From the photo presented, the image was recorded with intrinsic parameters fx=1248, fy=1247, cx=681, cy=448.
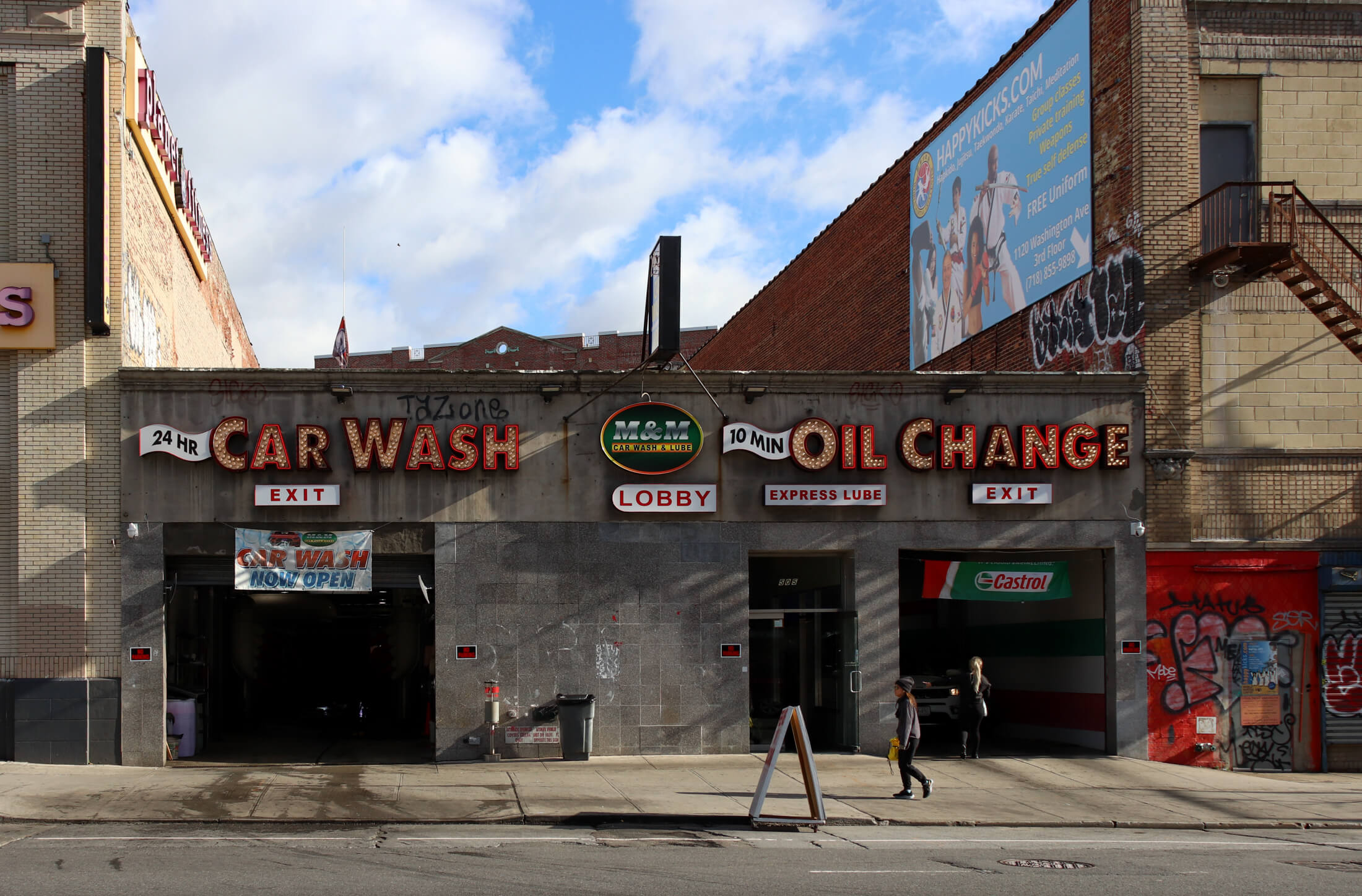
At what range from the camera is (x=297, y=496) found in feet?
60.5

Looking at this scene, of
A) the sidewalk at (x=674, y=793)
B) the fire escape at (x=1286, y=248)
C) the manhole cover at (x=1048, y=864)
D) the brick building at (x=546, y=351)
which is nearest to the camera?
the manhole cover at (x=1048, y=864)

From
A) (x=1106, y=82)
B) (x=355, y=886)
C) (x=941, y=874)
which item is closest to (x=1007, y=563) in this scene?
(x=1106, y=82)

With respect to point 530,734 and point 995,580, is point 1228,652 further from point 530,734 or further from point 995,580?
point 530,734

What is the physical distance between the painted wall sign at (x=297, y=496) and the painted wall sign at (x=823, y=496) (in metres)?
6.53

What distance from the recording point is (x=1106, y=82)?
20812 millimetres

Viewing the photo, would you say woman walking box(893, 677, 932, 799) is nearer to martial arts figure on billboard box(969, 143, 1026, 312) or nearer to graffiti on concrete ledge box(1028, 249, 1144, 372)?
graffiti on concrete ledge box(1028, 249, 1144, 372)

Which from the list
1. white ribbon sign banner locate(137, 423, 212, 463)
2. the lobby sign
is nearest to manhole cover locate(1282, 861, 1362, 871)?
white ribbon sign banner locate(137, 423, 212, 463)

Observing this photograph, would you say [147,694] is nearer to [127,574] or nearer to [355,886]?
[127,574]

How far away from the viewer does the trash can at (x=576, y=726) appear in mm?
18484

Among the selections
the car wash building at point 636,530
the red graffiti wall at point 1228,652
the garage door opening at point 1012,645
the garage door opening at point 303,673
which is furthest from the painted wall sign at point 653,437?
the red graffiti wall at point 1228,652

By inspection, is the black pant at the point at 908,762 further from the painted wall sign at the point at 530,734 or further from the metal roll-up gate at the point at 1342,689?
the metal roll-up gate at the point at 1342,689

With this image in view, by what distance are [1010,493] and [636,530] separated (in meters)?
5.89

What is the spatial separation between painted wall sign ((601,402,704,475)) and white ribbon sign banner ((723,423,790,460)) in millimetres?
448

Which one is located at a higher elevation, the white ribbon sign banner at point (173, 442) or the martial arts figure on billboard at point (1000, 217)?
the martial arts figure on billboard at point (1000, 217)
